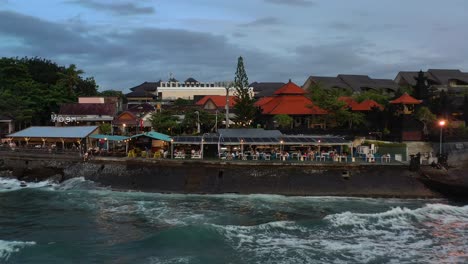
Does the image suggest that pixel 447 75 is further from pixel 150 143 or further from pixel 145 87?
pixel 145 87

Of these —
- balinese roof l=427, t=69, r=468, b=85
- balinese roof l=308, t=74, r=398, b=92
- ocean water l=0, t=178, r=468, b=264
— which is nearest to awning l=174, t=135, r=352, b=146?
ocean water l=0, t=178, r=468, b=264

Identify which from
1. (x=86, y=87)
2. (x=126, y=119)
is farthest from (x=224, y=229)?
(x=86, y=87)

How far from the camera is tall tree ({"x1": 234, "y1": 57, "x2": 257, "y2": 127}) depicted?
57000mm

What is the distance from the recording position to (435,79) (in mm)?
87750

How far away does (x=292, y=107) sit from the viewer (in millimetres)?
56469

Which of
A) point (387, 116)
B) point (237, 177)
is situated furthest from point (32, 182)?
point (387, 116)

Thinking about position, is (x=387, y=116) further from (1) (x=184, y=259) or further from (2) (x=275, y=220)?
(1) (x=184, y=259)

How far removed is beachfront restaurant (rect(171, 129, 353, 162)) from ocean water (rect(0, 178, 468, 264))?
5994mm

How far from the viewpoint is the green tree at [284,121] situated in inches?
2056

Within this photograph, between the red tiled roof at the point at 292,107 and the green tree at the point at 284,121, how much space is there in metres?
2.15

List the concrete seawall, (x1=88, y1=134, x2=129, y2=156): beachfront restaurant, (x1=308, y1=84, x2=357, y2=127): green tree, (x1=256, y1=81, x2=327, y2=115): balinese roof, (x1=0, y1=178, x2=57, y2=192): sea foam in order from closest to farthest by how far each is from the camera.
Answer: the concrete seawall, (x1=0, y1=178, x2=57, y2=192): sea foam, (x1=88, y1=134, x2=129, y2=156): beachfront restaurant, (x1=308, y1=84, x2=357, y2=127): green tree, (x1=256, y1=81, x2=327, y2=115): balinese roof

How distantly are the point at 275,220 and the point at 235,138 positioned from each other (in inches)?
640

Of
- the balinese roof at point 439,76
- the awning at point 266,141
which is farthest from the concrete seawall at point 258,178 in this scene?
the balinese roof at point 439,76

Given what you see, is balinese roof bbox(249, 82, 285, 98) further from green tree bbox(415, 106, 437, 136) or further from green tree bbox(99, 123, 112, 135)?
green tree bbox(99, 123, 112, 135)
